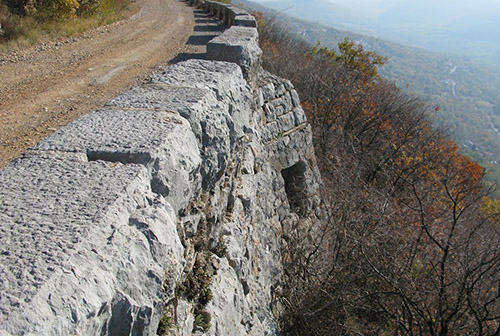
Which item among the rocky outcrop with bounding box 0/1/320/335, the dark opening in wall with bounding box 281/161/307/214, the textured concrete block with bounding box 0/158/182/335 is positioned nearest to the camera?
the textured concrete block with bounding box 0/158/182/335

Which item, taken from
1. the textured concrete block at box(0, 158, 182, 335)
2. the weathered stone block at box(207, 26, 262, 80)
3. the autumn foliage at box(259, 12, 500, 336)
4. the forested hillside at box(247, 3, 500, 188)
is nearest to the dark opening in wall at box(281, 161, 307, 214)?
the autumn foliage at box(259, 12, 500, 336)

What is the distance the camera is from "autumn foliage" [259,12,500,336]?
5.48 m

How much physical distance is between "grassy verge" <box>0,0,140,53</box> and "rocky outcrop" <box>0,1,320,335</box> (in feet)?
19.6

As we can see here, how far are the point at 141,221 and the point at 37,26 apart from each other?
30.9ft

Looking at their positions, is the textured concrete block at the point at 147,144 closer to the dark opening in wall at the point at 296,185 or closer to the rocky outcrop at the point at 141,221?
the rocky outcrop at the point at 141,221

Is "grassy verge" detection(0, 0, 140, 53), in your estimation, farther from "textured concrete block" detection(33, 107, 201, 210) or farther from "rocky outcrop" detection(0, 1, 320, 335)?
"textured concrete block" detection(33, 107, 201, 210)

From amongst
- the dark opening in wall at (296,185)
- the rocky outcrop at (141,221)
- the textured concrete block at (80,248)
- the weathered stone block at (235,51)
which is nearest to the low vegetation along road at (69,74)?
the weathered stone block at (235,51)

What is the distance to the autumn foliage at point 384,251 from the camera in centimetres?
548

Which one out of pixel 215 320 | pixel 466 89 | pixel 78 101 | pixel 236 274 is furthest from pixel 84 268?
pixel 466 89

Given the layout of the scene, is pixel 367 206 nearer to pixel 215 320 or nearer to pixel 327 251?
pixel 327 251

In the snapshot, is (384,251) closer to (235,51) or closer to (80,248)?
(235,51)

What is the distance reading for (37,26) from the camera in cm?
918

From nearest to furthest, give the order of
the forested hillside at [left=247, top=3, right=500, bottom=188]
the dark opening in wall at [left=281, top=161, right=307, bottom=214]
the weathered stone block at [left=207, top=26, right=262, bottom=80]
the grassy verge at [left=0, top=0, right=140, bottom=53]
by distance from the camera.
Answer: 1. the weathered stone block at [left=207, top=26, right=262, bottom=80]
2. the grassy verge at [left=0, top=0, right=140, bottom=53]
3. the dark opening in wall at [left=281, top=161, right=307, bottom=214]
4. the forested hillside at [left=247, top=3, right=500, bottom=188]

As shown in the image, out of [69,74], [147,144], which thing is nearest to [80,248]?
[147,144]
